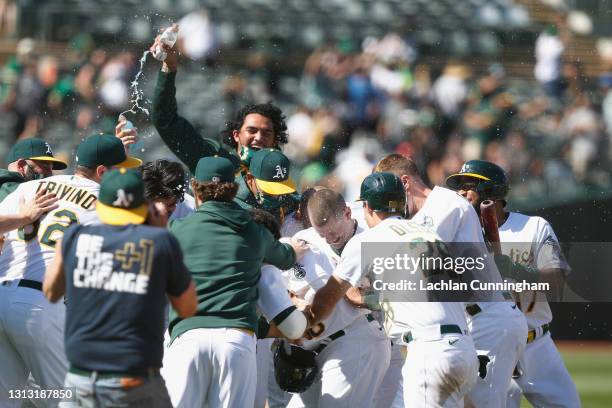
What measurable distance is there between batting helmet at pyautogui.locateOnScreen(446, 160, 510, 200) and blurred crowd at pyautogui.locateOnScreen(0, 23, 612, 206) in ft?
21.6

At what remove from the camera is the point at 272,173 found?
23.5 ft

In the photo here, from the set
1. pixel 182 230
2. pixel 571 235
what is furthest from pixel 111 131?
pixel 182 230

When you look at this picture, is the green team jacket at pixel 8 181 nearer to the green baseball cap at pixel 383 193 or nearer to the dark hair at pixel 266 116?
the dark hair at pixel 266 116

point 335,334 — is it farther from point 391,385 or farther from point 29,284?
point 29,284

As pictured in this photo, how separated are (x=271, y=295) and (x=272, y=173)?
133cm

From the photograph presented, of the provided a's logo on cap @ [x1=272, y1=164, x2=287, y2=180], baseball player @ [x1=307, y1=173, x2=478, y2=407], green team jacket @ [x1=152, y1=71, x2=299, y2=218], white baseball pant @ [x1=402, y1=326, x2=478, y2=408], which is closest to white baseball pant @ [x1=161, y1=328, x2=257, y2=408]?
baseball player @ [x1=307, y1=173, x2=478, y2=407]

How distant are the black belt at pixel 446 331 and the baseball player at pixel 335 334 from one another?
72 cm

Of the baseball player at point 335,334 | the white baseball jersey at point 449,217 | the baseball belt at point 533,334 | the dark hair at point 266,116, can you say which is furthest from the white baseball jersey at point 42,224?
the baseball belt at point 533,334

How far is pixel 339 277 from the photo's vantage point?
6.09m

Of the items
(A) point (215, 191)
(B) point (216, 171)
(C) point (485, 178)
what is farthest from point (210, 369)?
(C) point (485, 178)

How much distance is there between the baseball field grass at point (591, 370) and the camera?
11019 mm

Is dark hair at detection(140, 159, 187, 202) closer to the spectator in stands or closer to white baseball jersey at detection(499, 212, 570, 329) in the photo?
white baseball jersey at detection(499, 212, 570, 329)

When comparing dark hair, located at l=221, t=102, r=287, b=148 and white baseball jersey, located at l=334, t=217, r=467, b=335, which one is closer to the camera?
white baseball jersey, located at l=334, t=217, r=467, b=335

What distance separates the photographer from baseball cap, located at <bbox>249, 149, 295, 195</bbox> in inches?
282
